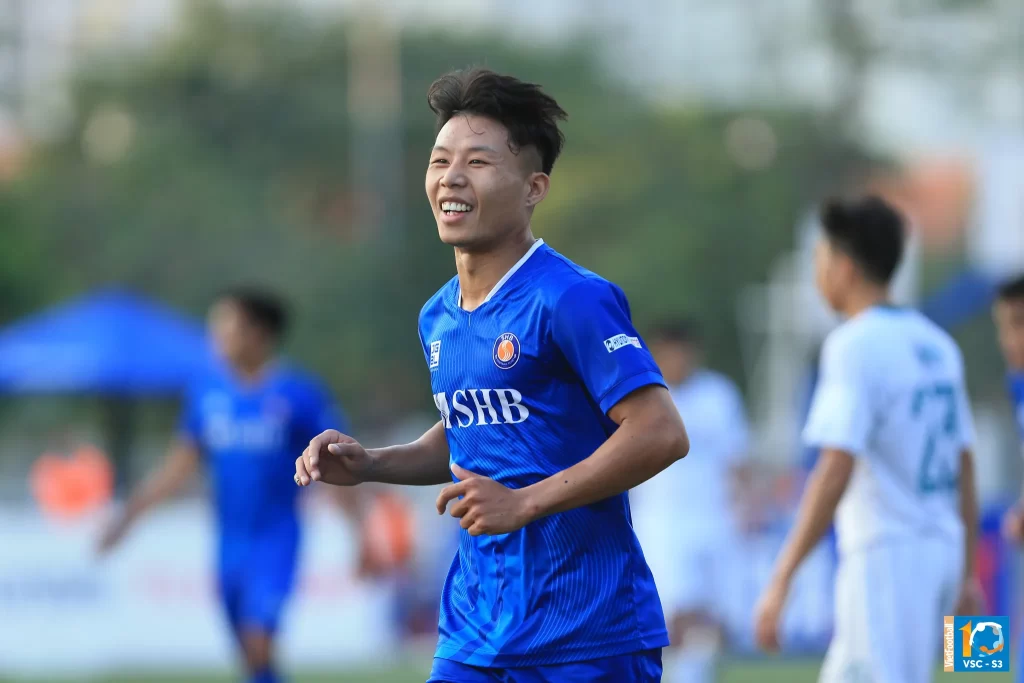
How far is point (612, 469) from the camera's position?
158 inches

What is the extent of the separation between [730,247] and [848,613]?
37.4 m

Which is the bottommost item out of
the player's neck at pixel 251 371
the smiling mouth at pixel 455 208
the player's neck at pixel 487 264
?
the player's neck at pixel 487 264

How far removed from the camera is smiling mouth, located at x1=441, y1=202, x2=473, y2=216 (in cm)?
431

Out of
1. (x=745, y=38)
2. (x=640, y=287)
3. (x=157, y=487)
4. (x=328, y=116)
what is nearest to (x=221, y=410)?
(x=157, y=487)

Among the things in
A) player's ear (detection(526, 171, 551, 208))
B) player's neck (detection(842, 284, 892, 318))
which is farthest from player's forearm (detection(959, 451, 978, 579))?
player's ear (detection(526, 171, 551, 208))

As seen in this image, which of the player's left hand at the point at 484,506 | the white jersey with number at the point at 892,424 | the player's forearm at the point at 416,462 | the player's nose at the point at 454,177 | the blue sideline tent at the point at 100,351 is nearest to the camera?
the player's left hand at the point at 484,506

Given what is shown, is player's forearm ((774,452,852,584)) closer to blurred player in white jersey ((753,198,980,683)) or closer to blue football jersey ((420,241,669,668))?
blurred player in white jersey ((753,198,980,683))

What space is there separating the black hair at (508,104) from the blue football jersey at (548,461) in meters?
0.33

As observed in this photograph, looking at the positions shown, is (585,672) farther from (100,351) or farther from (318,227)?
(318,227)

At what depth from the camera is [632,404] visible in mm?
4055

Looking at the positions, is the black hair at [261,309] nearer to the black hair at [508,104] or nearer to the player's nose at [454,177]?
the black hair at [508,104]

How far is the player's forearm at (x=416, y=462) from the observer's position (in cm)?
462

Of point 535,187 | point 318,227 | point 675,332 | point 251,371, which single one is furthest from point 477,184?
point 318,227

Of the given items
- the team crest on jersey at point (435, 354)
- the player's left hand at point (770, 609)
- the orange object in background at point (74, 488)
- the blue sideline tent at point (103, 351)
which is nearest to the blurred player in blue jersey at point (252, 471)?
the player's left hand at point (770, 609)
